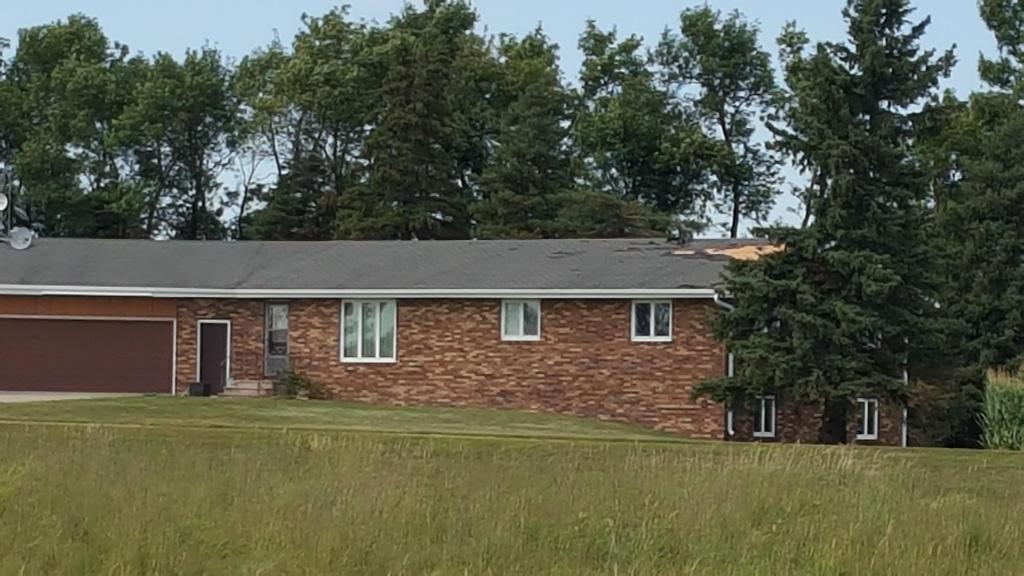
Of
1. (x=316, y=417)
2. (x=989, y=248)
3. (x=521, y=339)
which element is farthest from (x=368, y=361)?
(x=989, y=248)

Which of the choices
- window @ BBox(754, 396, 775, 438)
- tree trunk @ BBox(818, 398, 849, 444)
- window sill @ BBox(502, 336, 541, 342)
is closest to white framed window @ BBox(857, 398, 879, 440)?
window @ BBox(754, 396, 775, 438)

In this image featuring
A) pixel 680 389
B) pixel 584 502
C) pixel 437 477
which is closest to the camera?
pixel 584 502

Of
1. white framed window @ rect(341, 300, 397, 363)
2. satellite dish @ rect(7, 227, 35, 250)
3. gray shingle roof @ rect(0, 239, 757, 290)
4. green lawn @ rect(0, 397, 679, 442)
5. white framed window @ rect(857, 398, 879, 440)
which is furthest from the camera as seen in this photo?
satellite dish @ rect(7, 227, 35, 250)

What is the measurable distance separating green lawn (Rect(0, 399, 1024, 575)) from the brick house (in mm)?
15513

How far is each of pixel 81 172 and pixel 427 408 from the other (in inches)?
1263

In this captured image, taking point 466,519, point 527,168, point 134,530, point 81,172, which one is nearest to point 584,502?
point 466,519

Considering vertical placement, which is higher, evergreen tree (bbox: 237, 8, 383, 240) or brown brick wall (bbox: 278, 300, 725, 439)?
evergreen tree (bbox: 237, 8, 383, 240)

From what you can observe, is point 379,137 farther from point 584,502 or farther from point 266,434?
point 584,502

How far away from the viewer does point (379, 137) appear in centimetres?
5528

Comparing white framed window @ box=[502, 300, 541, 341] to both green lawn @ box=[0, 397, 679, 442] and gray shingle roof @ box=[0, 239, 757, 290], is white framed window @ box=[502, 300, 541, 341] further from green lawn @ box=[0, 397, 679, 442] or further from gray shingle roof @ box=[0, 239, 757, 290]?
green lawn @ box=[0, 397, 679, 442]

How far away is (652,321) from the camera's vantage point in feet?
105

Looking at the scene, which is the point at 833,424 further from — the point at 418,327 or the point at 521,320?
the point at 418,327

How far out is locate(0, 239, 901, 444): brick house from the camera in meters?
32.0

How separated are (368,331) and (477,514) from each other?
23.4 metres
